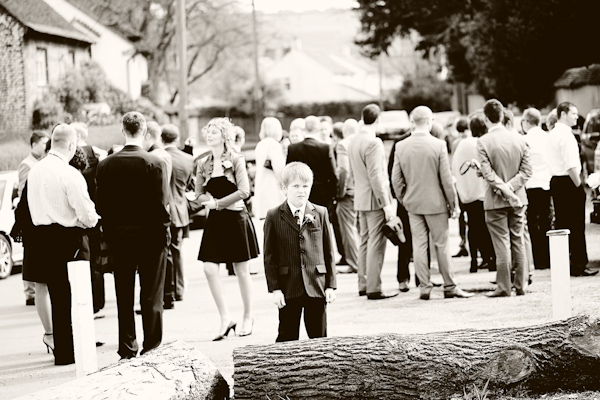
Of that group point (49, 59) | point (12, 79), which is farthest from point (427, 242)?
point (49, 59)

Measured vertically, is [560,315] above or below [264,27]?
below

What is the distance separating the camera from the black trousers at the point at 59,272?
30.0ft

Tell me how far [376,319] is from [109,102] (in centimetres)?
3741

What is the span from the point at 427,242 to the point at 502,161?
126 centimetres

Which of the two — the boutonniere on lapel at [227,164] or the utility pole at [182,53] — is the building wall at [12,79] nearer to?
the utility pole at [182,53]

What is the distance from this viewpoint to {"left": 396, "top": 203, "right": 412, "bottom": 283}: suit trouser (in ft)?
40.7

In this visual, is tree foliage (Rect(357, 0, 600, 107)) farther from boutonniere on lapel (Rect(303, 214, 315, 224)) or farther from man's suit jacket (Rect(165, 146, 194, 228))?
boutonniere on lapel (Rect(303, 214, 315, 224))

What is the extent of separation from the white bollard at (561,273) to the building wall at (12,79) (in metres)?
34.0

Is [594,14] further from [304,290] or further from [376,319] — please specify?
[304,290]

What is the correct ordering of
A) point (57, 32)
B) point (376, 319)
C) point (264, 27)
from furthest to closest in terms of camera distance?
point (264, 27) < point (57, 32) < point (376, 319)

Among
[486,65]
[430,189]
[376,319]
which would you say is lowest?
[376,319]

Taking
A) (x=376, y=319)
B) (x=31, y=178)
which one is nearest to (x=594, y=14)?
(x=376, y=319)

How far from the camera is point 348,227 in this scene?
47.4ft

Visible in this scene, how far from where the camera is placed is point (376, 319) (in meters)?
10.6
